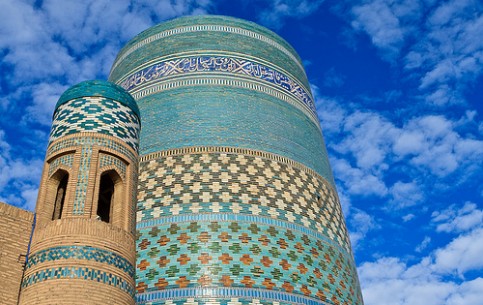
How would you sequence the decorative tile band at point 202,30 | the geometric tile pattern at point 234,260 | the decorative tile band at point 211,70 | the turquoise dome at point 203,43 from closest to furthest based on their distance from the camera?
the geometric tile pattern at point 234,260
the decorative tile band at point 211,70
the turquoise dome at point 203,43
the decorative tile band at point 202,30

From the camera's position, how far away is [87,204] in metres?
3.96

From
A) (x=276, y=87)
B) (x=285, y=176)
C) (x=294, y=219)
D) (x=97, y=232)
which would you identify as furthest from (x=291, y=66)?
(x=97, y=232)

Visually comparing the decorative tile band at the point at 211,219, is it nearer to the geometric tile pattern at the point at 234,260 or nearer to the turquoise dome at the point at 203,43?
the geometric tile pattern at the point at 234,260

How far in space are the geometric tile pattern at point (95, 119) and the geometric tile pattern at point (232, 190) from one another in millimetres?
766

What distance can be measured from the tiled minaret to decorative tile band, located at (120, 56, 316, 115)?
1 centimetres

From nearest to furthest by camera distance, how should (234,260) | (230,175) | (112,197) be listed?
(112,197)
(234,260)
(230,175)

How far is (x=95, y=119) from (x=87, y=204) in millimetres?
729

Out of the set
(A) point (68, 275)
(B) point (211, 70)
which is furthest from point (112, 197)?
(B) point (211, 70)

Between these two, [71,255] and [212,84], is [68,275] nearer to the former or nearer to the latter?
[71,255]

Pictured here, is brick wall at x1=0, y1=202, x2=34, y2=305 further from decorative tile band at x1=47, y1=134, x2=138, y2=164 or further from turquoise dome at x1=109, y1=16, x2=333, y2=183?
turquoise dome at x1=109, y1=16, x2=333, y2=183

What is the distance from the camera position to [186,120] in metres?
5.83

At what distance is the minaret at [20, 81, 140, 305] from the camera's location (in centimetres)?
361

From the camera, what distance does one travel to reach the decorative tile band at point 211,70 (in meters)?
6.36

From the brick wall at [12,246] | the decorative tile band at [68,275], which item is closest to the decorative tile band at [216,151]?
the brick wall at [12,246]
